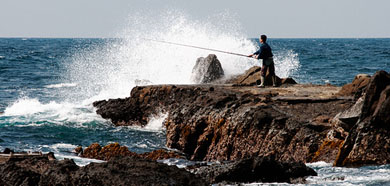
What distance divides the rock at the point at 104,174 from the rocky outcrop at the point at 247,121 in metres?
3.95

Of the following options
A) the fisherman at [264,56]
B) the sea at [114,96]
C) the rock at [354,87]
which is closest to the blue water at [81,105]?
the sea at [114,96]

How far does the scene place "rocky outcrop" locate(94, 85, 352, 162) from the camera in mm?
10086

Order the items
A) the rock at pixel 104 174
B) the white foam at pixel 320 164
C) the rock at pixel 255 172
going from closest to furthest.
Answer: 1. the rock at pixel 104 174
2. the rock at pixel 255 172
3. the white foam at pixel 320 164

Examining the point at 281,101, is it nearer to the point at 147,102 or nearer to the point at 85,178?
the point at 147,102

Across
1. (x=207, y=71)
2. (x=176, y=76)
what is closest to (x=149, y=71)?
(x=176, y=76)

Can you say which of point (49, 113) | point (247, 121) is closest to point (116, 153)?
point (247, 121)

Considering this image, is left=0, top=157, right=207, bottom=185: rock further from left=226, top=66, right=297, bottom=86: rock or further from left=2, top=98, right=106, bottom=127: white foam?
left=2, top=98, right=106, bottom=127: white foam

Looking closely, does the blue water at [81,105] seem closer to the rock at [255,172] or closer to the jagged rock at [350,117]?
the rock at [255,172]

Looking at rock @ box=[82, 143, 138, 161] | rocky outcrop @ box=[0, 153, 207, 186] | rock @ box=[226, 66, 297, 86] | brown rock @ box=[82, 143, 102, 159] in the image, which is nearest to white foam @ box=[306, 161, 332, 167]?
rocky outcrop @ box=[0, 153, 207, 186]

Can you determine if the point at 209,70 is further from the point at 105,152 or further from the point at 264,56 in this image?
the point at 105,152

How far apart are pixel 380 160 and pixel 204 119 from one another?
434 centimetres

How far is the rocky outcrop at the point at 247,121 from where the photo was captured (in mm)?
10086

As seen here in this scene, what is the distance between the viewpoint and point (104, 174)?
6477 millimetres

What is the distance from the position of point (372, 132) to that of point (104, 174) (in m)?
4.54
